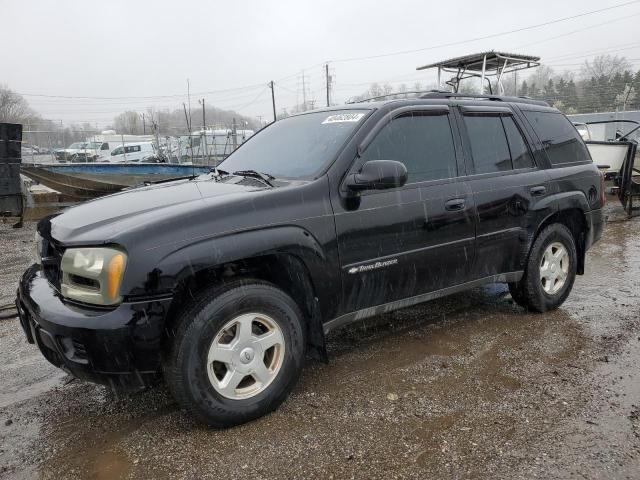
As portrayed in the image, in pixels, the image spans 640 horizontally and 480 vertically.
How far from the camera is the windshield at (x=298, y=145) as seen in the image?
336cm

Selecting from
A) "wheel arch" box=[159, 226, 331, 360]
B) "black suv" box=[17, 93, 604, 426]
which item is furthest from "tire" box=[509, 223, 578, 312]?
"wheel arch" box=[159, 226, 331, 360]

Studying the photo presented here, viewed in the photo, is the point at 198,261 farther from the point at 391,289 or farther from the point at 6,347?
the point at 6,347

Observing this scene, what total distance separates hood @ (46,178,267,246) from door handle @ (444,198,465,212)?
139 cm

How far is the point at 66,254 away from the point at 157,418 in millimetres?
1101

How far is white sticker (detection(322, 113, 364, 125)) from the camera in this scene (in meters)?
3.52

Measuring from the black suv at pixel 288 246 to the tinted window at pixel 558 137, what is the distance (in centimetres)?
5

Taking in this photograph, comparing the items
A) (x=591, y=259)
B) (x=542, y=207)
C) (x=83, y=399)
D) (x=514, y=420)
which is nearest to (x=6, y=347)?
(x=83, y=399)

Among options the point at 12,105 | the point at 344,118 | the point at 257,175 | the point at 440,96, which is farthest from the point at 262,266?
the point at 12,105

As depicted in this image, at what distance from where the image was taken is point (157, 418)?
301 centimetres

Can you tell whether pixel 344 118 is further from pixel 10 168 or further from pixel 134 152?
pixel 134 152

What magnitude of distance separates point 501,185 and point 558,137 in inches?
44.0

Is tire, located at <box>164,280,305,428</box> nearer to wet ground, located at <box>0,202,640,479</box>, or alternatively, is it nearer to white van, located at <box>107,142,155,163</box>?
wet ground, located at <box>0,202,640,479</box>

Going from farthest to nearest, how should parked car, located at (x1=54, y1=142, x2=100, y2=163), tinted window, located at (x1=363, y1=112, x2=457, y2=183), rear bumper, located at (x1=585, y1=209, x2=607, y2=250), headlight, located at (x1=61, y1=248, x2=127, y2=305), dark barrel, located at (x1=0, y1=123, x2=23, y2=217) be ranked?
parked car, located at (x1=54, y1=142, x2=100, y2=163) → dark barrel, located at (x1=0, y1=123, x2=23, y2=217) → rear bumper, located at (x1=585, y1=209, x2=607, y2=250) → tinted window, located at (x1=363, y1=112, x2=457, y2=183) → headlight, located at (x1=61, y1=248, x2=127, y2=305)

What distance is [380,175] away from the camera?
3062mm
